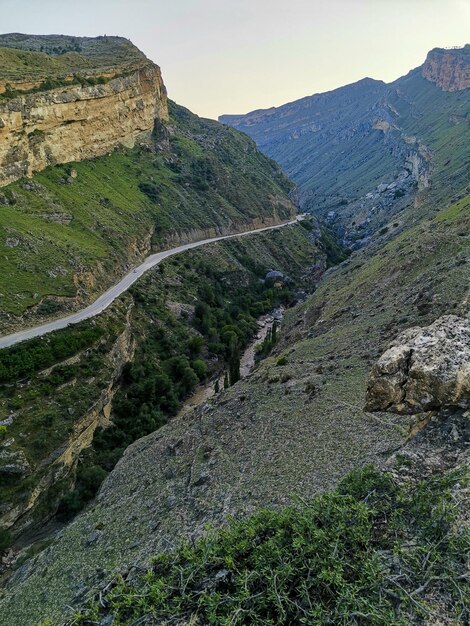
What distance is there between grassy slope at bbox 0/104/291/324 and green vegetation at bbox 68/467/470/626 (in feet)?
117

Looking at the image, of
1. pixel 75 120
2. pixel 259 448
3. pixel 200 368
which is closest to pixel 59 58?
pixel 75 120

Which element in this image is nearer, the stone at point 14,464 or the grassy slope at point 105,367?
the stone at point 14,464

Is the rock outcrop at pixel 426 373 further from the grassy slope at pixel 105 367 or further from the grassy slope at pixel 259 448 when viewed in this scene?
the grassy slope at pixel 105 367

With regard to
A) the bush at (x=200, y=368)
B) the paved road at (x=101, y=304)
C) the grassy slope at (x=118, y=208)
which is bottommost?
the bush at (x=200, y=368)

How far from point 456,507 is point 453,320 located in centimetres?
614

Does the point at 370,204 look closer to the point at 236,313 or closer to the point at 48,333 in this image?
the point at 236,313

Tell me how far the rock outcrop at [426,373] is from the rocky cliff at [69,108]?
5851 cm

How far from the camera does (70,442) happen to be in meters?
31.9

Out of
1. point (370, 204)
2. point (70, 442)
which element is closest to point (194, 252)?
point (70, 442)

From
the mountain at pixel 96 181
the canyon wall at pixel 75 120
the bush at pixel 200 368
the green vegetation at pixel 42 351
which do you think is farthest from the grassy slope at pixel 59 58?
the bush at pixel 200 368

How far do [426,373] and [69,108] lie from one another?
76.6 metres

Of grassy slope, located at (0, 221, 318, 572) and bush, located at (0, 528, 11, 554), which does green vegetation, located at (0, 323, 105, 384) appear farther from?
bush, located at (0, 528, 11, 554)

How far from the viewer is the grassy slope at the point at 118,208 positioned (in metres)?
47.0

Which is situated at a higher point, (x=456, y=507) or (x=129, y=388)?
Result: (x=456, y=507)
